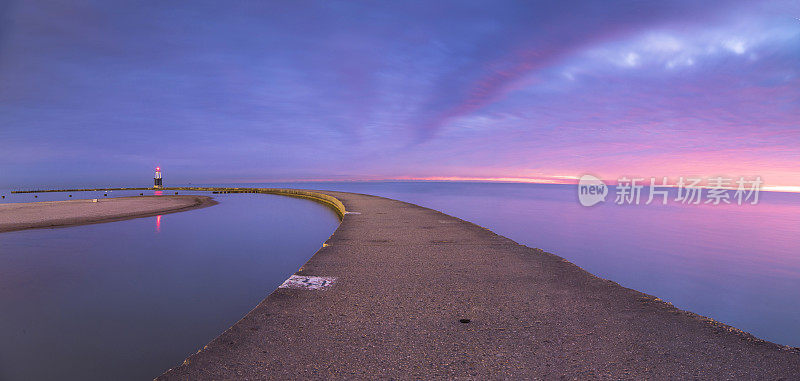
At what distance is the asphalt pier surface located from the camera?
2.85 meters

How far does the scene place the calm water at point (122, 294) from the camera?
5.33m

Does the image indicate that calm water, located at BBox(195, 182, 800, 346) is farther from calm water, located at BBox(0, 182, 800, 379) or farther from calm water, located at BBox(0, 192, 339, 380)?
calm water, located at BBox(0, 192, 339, 380)

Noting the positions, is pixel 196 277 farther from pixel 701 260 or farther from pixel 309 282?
pixel 701 260

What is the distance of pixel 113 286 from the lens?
8.54 metres

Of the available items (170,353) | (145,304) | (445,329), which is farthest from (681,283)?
(145,304)

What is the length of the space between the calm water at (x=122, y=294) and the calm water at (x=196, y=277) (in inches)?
1.4

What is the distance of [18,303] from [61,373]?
419 centimetres

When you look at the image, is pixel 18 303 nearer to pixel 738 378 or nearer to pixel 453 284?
pixel 453 284

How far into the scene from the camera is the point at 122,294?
26.2ft

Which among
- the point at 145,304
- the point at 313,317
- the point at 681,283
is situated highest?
the point at 313,317

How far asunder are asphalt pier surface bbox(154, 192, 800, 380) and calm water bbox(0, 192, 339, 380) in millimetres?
2957

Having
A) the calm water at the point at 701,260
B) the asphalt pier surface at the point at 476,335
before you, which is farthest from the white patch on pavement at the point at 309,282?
the calm water at the point at 701,260

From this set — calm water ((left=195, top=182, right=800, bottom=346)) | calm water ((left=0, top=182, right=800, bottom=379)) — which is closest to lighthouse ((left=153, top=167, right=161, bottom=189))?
calm water ((left=0, top=182, right=800, bottom=379))

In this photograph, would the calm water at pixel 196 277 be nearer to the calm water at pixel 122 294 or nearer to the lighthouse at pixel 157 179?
the calm water at pixel 122 294
